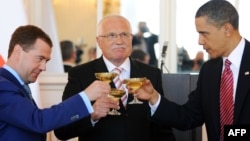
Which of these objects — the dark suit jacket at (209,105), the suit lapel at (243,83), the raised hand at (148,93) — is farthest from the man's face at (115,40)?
the suit lapel at (243,83)

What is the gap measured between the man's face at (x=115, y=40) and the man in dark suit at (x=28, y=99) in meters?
0.61

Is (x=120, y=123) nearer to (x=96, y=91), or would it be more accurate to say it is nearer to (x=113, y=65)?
(x=113, y=65)

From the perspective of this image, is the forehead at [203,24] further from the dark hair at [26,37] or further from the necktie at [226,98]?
the dark hair at [26,37]

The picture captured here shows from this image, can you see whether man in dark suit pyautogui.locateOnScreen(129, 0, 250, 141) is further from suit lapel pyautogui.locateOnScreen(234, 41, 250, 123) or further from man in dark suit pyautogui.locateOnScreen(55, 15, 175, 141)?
man in dark suit pyautogui.locateOnScreen(55, 15, 175, 141)

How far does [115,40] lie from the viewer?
2520 millimetres

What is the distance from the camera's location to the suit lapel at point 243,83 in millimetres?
2057

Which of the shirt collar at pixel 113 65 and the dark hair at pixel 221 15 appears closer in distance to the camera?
the dark hair at pixel 221 15

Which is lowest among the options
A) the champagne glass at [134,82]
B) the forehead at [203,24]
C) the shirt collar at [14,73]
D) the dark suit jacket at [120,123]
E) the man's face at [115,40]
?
the dark suit jacket at [120,123]

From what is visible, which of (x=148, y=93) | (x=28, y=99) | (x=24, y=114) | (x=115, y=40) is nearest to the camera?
(x=24, y=114)

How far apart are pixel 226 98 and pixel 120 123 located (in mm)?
613

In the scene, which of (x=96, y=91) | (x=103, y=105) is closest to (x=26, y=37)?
(x=96, y=91)

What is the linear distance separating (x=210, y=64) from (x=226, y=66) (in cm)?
18

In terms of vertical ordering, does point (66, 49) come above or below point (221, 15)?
below

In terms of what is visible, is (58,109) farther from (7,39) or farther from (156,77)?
(7,39)
